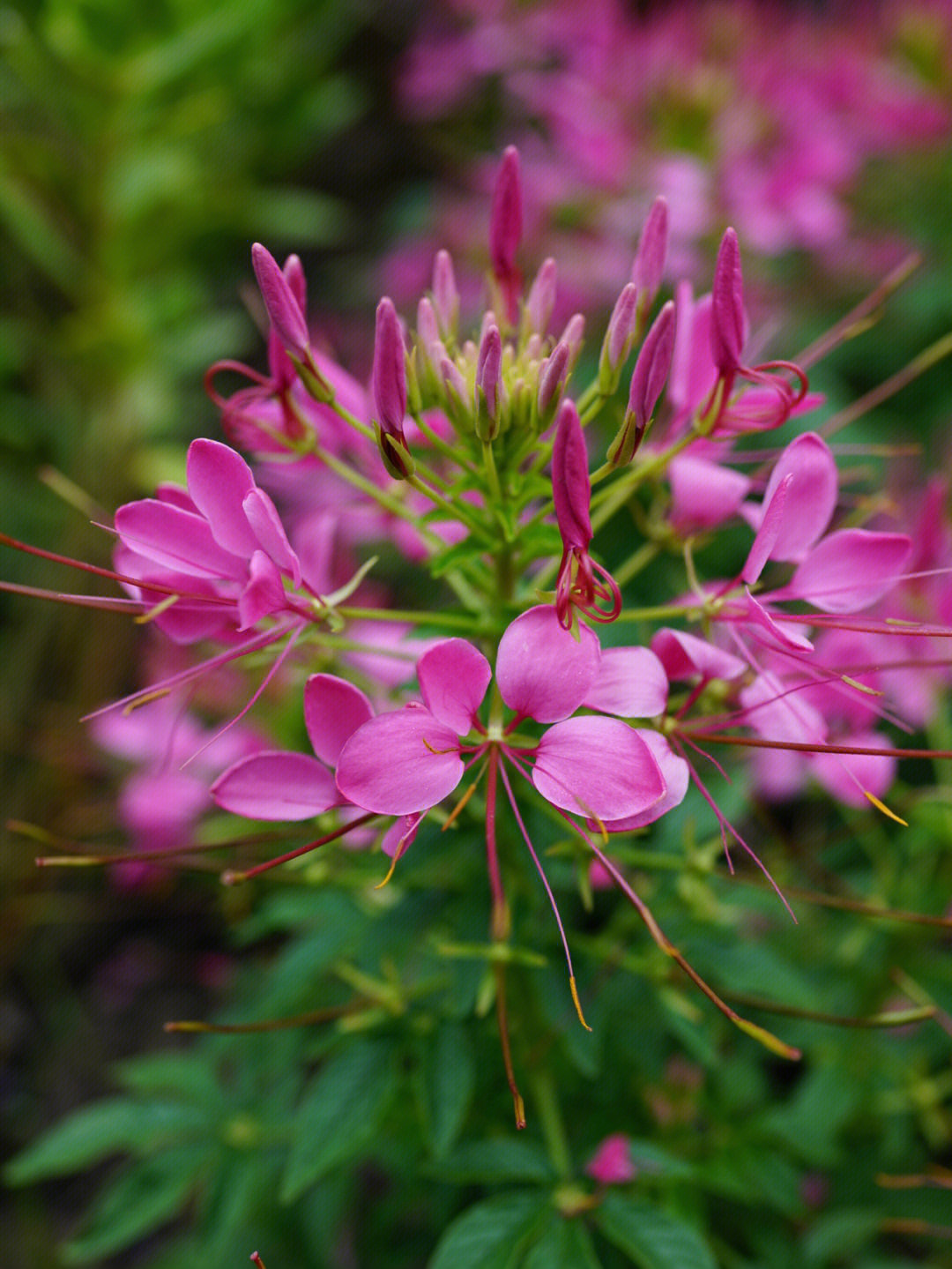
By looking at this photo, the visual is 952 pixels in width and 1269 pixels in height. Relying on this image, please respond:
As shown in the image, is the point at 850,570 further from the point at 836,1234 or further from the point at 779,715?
the point at 836,1234

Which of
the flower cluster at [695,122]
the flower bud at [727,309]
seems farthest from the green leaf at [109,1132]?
the flower cluster at [695,122]

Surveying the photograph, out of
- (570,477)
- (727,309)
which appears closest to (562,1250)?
(570,477)

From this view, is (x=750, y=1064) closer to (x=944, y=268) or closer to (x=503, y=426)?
(x=503, y=426)

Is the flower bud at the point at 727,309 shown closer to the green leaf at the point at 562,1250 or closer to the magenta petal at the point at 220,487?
the magenta petal at the point at 220,487

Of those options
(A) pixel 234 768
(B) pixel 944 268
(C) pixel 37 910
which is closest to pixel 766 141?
(B) pixel 944 268

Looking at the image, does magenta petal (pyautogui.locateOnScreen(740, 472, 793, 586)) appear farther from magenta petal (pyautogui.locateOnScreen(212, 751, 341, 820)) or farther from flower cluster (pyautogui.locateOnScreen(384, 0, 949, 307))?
flower cluster (pyautogui.locateOnScreen(384, 0, 949, 307))

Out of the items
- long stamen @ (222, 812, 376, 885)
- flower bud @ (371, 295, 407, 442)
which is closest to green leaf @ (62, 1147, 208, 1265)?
long stamen @ (222, 812, 376, 885)
